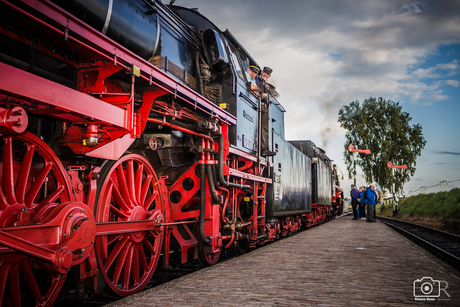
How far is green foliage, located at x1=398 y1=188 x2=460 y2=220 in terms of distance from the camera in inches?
587

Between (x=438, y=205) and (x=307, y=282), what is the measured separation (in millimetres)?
16365

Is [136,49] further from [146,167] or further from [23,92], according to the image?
[23,92]

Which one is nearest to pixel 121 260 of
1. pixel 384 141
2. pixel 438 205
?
pixel 438 205

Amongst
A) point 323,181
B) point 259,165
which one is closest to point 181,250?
point 259,165

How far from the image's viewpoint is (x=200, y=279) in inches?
158

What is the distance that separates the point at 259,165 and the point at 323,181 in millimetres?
9553

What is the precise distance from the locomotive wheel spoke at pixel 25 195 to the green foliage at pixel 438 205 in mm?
14691

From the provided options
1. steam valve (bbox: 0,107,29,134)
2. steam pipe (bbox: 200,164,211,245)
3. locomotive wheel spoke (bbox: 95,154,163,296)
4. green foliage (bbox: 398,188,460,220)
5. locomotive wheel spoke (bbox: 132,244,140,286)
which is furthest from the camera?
green foliage (bbox: 398,188,460,220)

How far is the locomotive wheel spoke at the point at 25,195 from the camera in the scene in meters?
2.63

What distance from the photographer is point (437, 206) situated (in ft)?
57.7

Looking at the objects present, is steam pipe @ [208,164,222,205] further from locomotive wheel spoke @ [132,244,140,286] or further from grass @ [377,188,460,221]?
grass @ [377,188,460,221]

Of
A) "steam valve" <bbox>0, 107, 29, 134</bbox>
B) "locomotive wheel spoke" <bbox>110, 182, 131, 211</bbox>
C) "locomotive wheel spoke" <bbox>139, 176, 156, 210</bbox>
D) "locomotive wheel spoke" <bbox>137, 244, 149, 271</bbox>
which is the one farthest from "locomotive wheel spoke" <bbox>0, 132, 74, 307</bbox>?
"locomotive wheel spoke" <bbox>137, 244, 149, 271</bbox>

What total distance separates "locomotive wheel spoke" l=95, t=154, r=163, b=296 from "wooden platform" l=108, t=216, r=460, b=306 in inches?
17.5

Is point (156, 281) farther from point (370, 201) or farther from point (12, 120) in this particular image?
point (370, 201)
